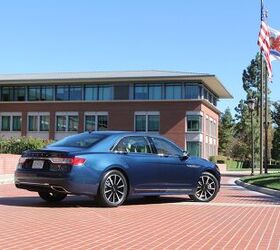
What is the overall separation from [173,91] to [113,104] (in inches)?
275

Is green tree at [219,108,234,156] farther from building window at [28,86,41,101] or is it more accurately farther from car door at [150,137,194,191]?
car door at [150,137,194,191]

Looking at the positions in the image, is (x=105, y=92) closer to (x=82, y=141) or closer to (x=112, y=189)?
(x=82, y=141)

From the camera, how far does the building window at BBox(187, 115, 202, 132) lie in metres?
64.6

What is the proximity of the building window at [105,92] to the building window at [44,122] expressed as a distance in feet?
22.9

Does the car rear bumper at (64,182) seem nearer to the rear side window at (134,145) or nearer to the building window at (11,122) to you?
the rear side window at (134,145)

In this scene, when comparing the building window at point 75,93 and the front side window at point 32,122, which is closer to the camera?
the building window at point 75,93

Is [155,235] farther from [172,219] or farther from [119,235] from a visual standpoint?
[172,219]

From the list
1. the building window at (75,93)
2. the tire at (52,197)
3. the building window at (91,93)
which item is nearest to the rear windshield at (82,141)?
the tire at (52,197)

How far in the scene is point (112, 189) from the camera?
38.4 ft

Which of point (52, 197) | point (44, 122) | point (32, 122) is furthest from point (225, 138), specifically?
point (52, 197)

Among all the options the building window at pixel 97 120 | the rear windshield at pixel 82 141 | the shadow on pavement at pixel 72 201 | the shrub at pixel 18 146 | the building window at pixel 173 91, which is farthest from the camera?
the building window at pixel 97 120

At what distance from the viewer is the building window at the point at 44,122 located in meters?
70.2

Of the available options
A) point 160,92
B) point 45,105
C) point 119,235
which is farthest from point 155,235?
point 45,105

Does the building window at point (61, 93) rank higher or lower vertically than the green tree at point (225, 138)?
higher
